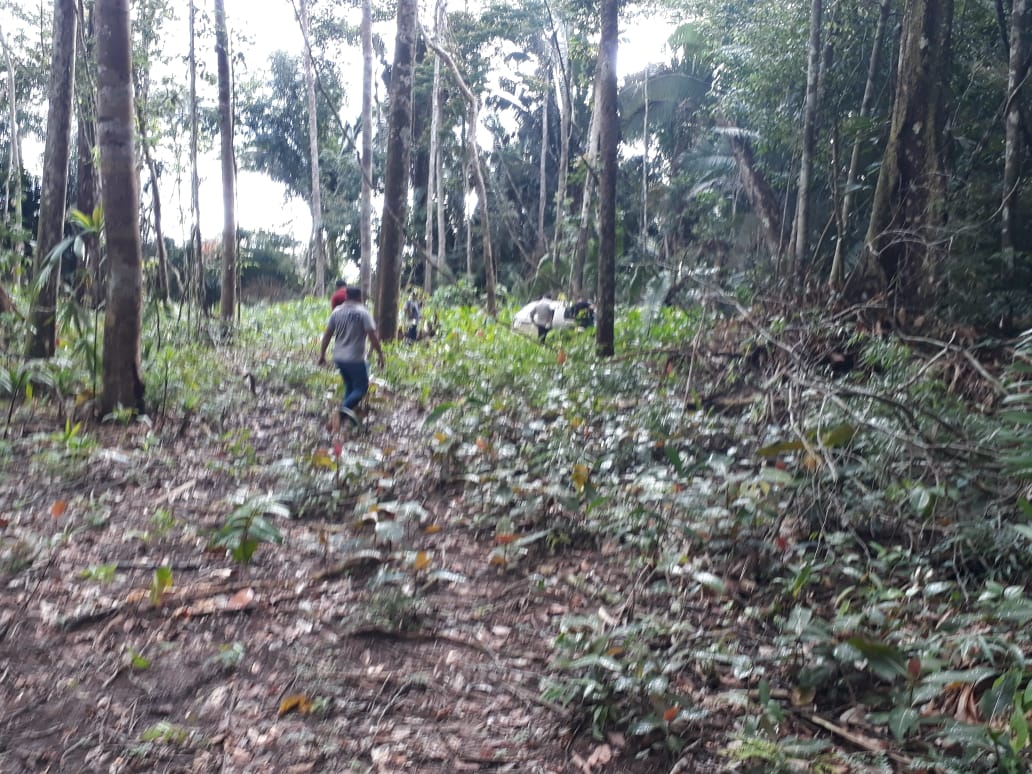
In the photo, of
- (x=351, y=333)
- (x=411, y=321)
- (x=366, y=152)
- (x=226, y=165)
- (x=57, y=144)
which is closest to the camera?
(x=351, y=333)

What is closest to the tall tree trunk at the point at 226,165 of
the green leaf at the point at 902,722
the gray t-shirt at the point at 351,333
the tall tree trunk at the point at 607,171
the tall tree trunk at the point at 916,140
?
the tall tree trunk at the point at 607,171

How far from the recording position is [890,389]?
6.48 m

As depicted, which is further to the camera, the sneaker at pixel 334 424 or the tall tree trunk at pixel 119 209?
the sneaker at pixel 334 424

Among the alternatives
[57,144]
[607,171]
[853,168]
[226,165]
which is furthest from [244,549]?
[226,165]

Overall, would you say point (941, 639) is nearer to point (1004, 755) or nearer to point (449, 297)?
point (1004, 755)

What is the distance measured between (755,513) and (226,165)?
15.2m

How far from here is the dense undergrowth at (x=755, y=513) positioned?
368cm

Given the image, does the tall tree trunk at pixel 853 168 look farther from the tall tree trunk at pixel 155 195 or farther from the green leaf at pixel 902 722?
the tall tree trunk at pixel 155 195

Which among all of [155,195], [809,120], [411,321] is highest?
[809,120]

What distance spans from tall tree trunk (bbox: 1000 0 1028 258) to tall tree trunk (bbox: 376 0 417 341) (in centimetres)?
813

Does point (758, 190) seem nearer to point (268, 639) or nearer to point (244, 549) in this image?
point (244, 549)

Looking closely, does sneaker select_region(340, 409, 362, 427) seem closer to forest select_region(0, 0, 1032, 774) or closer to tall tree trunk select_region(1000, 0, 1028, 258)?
forest select_region(0, 0, 1032, 774)

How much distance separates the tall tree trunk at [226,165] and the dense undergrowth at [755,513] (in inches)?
281

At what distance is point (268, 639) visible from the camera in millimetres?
4414
